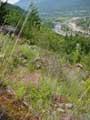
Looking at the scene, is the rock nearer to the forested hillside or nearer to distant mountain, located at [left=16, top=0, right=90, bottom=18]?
the forested hillside

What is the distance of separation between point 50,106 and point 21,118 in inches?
31.1

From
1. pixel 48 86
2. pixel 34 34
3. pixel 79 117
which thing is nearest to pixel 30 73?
pixel 48 86

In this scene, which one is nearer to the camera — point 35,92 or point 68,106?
point 68,106

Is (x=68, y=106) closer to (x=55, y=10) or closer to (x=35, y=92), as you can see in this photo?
(x=35, y=92)

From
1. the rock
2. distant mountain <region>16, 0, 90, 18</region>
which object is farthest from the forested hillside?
distant mountain <region>16, 0, 90, 18</region>

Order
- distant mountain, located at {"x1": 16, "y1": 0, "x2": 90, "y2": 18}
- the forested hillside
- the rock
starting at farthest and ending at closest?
the rock, distant mountain, located at {"x1": 16, "y1": 0, "x2": 90, "y2": 18}, the forested hillside

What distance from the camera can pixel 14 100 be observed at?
4.08 m

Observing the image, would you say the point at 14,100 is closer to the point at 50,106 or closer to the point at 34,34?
the point at 50,106

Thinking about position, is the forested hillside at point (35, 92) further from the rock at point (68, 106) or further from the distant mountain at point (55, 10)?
the distant mountain at point (55, 10)

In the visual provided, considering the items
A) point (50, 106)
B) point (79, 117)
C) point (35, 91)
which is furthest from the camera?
point (35, 91)

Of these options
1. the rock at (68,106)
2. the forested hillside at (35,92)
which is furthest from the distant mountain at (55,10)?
the rock at (68,106)

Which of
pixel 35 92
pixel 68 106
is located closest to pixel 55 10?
pixel 35 92

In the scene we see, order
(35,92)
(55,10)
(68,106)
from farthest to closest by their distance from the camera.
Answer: (55,10) < (35,92) < (68,106)

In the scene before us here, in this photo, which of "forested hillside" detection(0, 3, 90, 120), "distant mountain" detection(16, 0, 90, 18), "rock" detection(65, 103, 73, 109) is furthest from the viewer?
"rock" detection(65, 103, 73, 109)
